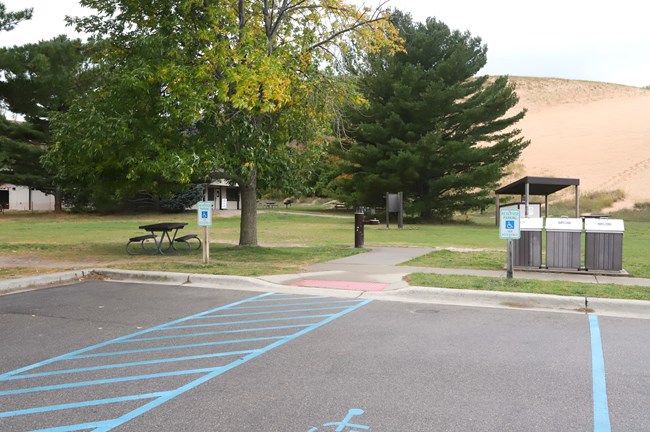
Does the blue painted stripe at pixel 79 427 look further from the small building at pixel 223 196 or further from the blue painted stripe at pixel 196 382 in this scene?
the small building at pixel 223 196

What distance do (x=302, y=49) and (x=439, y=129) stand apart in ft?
69.7

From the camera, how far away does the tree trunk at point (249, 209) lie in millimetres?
15156

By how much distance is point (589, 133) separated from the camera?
84500mm

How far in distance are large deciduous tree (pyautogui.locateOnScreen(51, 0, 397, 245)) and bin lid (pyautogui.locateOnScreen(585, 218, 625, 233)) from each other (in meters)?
7.05

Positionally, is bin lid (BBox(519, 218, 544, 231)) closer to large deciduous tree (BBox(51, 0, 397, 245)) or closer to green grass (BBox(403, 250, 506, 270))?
green grass (BBox(403, 250, 506, 270))

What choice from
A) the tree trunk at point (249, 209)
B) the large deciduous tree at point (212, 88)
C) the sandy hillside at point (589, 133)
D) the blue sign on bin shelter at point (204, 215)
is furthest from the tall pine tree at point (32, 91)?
the sandy hillside at point (589, 133)

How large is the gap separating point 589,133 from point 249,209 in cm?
8265

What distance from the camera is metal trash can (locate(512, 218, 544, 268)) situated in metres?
11.3

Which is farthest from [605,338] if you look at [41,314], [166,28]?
[166,28]

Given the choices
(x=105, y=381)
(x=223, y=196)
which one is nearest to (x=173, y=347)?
(x=105, y=381)

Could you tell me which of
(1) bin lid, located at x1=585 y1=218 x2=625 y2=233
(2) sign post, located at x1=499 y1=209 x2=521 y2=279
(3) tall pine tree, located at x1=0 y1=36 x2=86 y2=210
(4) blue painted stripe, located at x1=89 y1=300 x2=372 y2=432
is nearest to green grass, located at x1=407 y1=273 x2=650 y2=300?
(2) sign post, located at x1=499 y1=209 x2=521 y2=279

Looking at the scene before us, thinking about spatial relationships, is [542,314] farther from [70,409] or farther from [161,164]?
[161,164]

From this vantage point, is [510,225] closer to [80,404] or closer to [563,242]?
[563,242]

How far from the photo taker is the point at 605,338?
616 cm
